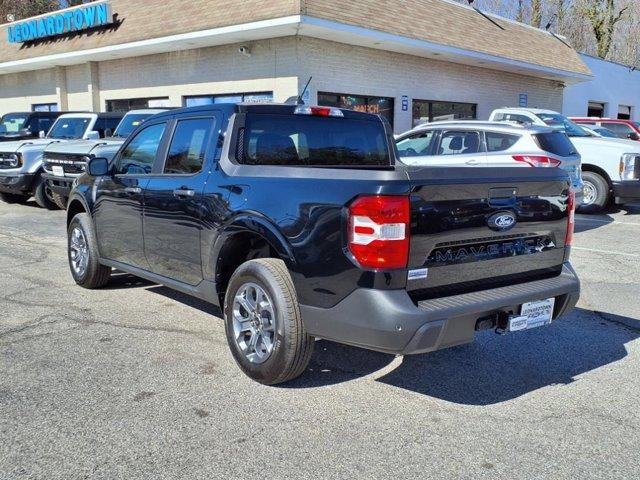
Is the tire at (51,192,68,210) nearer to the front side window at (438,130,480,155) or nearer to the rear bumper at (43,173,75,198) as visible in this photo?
the rear bumper at (43,173,75,198)

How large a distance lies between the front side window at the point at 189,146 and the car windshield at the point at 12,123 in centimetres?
1176

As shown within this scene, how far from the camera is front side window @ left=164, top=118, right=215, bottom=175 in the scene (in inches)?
186

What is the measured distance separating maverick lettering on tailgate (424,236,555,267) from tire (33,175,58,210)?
1092 centimetres

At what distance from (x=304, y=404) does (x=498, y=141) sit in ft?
22.5

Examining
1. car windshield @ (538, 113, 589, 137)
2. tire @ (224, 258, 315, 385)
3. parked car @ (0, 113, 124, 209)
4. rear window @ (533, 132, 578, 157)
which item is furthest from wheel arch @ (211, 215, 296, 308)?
car windshield @ (538, 113, 589, 137)

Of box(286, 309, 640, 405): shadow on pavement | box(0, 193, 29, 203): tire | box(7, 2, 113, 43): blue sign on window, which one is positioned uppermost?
box(7, 2, 113, 43): blue sign on window

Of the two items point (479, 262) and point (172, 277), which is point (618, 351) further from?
point (172, 277)

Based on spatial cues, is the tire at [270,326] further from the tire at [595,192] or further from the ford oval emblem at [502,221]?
the tire at [595,192]

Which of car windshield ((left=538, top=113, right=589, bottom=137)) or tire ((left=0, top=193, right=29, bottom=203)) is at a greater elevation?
car windshield ((left=538, top=113, right=589, bottom=137))

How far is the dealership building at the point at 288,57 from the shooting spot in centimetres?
1563

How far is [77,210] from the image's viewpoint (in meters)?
6.78

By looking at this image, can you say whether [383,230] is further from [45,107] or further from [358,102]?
[45,107]

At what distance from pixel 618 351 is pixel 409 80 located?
15.4 m

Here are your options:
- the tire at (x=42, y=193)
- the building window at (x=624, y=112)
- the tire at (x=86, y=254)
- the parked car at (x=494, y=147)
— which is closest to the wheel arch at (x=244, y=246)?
the tire at (x=86, y=254)
